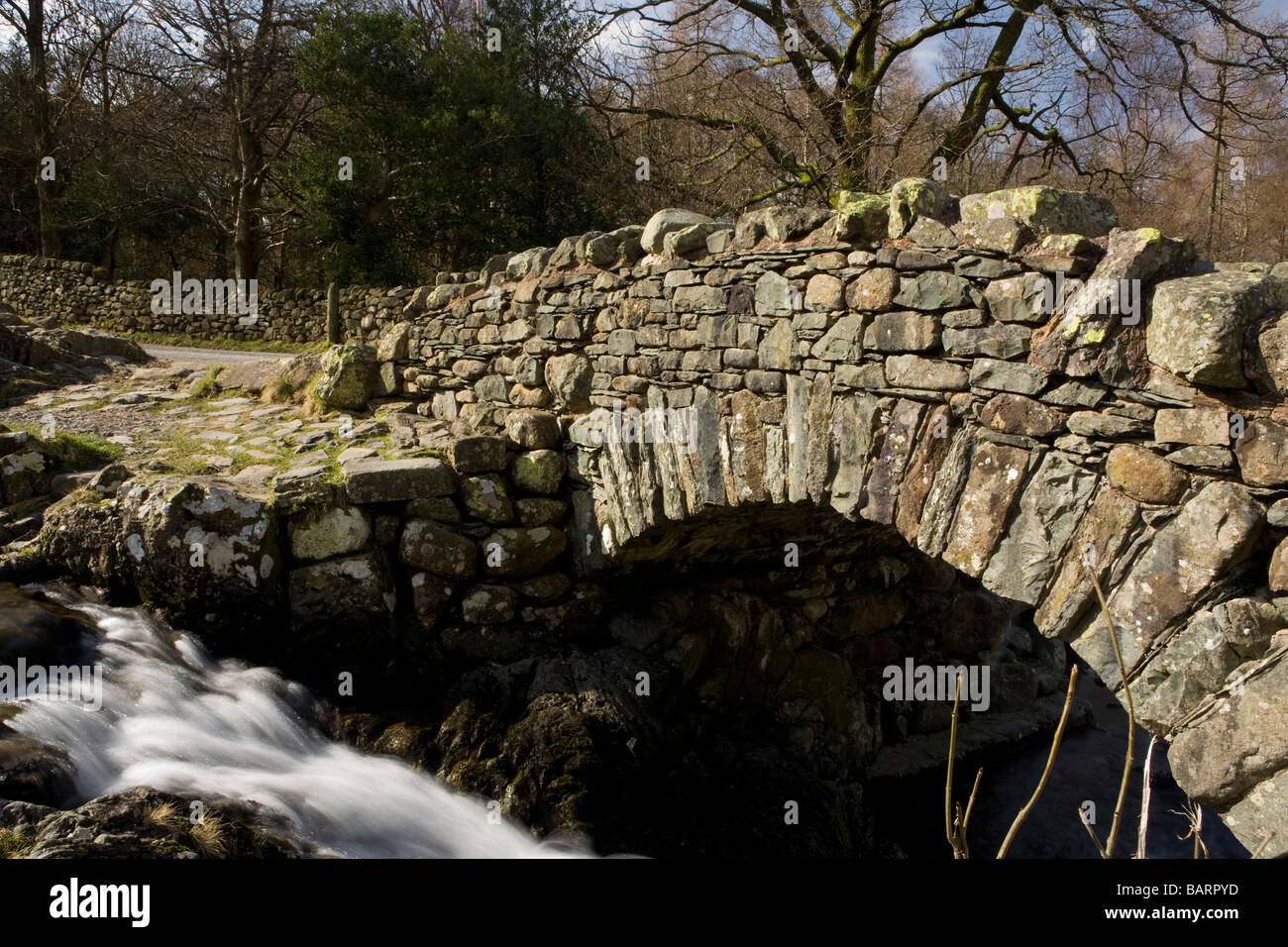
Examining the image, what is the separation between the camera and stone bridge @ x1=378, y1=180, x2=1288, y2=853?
289cm

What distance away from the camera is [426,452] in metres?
6.24

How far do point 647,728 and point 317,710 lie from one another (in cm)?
225

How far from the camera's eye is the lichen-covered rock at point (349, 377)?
7.45m

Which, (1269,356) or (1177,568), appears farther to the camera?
(1177,568)

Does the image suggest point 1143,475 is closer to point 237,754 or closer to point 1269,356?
point 1269,356

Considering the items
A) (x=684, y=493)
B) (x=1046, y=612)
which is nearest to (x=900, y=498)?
(x=1046, y=612)

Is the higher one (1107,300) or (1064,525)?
(1107,300)

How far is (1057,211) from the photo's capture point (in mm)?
3475

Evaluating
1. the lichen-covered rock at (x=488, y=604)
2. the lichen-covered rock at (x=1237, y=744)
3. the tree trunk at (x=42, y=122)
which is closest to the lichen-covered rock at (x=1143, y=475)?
the lichen-covered rock at (x=1237, y=744)

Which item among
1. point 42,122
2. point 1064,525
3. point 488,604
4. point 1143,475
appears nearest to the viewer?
point 1143,475

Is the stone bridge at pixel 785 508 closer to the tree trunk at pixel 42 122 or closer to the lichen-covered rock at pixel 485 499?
the lichen-covered rock at pixel 485 499

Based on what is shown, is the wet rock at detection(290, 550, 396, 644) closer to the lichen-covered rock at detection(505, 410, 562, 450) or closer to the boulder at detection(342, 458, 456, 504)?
the boulder at detection(342, 458, 456, 504)

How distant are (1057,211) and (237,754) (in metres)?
4.84

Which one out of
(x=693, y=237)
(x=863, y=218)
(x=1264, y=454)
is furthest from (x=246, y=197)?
(x=1264, y=454)
